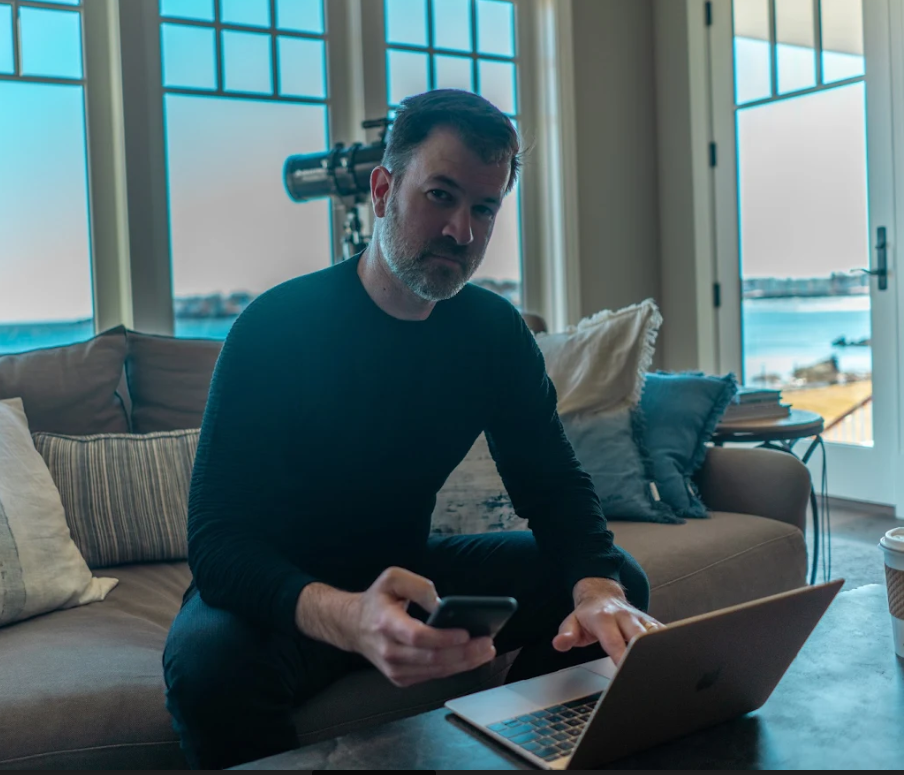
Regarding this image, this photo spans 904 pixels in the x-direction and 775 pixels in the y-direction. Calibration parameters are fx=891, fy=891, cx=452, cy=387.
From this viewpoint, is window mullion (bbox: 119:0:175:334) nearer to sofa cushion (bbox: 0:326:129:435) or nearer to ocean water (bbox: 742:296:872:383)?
sofa cushion (bbox: 0:326:129:435)

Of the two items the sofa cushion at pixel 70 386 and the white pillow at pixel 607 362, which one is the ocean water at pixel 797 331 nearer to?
the sofa cushion at pixel 70 386

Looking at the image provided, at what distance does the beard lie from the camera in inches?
50.8

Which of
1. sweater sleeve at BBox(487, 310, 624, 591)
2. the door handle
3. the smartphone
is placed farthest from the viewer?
the door handle

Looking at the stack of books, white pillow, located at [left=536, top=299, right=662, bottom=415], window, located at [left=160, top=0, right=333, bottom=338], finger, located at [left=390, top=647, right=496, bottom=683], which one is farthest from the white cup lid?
window, located at [left=160, top=0, right=333, bottom=338]

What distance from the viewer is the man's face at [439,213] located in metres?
1.29

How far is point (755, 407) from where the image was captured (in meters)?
2.28

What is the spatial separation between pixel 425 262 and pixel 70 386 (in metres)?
0.94

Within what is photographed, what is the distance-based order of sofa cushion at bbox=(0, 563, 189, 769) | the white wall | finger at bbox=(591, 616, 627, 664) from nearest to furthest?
finger at bbox=(591, 616, 627, 664), sofa cushion at bbox=(0, 563, 189, 769), the white wall

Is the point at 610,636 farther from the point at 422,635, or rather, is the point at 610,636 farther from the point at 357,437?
the point at 357,437

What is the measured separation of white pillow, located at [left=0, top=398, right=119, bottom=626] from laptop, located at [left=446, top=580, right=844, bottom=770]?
0.86 m

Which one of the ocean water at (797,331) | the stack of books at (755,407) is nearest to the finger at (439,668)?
the stack of books at (755,407)

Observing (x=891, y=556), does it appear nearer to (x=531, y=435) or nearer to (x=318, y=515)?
(x=531, y=435)

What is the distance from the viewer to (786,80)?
3.82 meters

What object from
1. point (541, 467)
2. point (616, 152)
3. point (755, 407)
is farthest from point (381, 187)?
point (616, 152)
